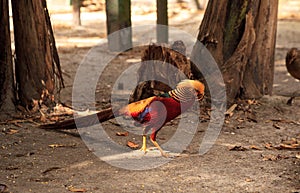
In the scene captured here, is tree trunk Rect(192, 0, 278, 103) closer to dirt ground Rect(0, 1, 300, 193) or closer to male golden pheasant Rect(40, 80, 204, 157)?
dirt ground Rect(0, 1, 300, 193)

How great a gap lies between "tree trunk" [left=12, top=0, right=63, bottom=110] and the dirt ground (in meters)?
0.41

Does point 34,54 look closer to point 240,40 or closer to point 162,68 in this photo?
point 162,68

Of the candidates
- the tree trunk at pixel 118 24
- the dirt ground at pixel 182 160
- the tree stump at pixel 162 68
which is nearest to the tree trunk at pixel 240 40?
the dirt ground at pixel 182 160

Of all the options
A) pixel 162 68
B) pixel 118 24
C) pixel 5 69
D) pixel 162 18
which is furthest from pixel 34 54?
pixel 118 24

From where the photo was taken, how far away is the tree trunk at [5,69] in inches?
225

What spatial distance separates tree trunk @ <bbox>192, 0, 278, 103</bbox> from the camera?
20.7 ft


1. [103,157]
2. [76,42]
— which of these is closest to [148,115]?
[103,157]

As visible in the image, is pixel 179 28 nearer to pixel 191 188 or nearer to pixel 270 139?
Answer: pixel 270 139

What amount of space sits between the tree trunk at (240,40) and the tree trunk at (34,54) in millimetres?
1714

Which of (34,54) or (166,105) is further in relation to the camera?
(34,54)

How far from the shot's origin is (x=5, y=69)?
580 centimetres

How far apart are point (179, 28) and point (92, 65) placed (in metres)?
4.70

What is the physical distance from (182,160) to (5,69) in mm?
2267

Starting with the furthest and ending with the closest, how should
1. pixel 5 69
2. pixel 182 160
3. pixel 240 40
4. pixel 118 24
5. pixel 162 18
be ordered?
pixel 118 24 → pixel 162 18 → pixel 240 40 → pixel 5 69 → pixel 182 160
